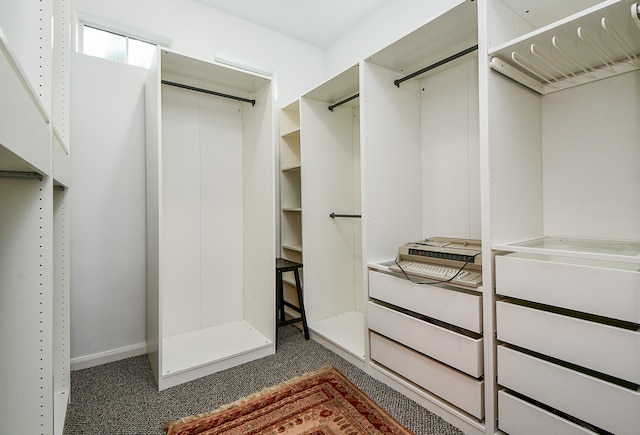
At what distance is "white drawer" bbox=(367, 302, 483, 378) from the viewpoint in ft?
4.86

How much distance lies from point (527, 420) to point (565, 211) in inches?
42.3

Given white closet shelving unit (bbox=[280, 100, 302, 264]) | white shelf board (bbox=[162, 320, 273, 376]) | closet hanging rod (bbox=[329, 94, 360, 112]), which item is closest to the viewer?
white shelf board (bbox=[162, 320, 273, 376])

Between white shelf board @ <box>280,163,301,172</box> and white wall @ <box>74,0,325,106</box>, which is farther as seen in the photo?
white shelf board @ <box>280,163,301,172</box>

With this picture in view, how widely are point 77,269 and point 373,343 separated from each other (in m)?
2.14

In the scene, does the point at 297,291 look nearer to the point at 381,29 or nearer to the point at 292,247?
the point at 292,247

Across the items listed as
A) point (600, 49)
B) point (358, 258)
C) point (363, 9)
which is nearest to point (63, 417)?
point (358, 258)

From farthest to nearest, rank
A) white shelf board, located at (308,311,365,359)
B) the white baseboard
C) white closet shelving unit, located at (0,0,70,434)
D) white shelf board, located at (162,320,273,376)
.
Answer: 1. white shelf board, located at (308,311,365,359)
2. the white baseboard
3. white shelf board, located at (162,320,273,376)
4. white closet shelving unit, located at (0,0,70,434)

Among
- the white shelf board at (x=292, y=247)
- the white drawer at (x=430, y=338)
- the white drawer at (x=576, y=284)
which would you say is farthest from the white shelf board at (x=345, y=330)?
the white drawer at (x=576, y=284)

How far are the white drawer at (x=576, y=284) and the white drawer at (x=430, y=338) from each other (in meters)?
0.34

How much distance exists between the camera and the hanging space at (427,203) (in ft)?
5.11

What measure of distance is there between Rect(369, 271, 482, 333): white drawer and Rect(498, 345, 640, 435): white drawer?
189 millimetres

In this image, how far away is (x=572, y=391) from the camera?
1180 mm

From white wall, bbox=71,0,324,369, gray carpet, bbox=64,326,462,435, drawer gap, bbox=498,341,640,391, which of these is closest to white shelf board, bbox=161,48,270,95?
white wall, bbox=71,0,324,369

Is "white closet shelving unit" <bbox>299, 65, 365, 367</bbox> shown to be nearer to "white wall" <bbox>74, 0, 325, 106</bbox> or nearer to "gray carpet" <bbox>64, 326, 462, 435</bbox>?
"gray carpet" <bbox>64, 326, 462, 435</bbox>
